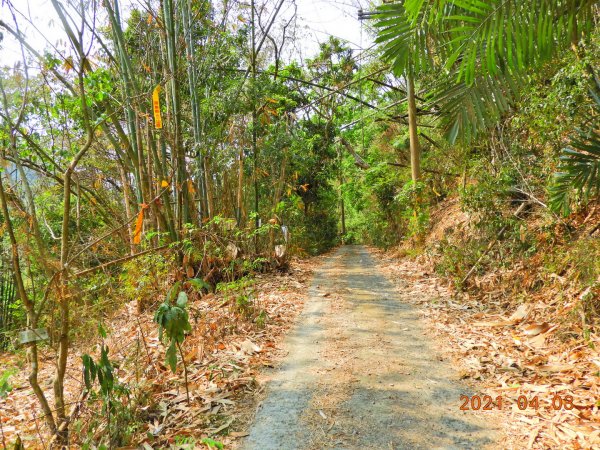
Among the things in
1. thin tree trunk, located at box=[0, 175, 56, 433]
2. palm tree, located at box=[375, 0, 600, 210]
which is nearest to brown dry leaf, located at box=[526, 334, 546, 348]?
palm tree, located at box=[375, 0, 600, 210]

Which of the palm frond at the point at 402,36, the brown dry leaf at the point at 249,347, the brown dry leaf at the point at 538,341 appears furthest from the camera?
the brown dry leaf at the point at 249,347

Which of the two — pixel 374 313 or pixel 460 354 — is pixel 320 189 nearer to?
pixel 374 313

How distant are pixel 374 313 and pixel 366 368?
78.1 inches

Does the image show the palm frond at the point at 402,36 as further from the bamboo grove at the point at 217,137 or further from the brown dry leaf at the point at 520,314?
Answer: the brown dry leaf at the point at 520,314

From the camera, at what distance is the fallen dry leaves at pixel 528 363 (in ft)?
8.68

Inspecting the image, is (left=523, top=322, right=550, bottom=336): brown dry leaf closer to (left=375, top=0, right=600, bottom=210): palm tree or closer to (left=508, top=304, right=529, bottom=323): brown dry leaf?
(left=508, top=304, right=529, bottom=323): brown dry leaf

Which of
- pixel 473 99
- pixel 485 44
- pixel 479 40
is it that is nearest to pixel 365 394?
→ pixel 479 40

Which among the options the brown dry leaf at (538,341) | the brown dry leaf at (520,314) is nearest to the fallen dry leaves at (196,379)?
the brown dry leaf at (538,341)

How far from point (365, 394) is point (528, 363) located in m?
1.51

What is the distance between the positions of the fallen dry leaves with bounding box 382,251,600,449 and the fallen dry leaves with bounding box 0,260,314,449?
1886 millimetres

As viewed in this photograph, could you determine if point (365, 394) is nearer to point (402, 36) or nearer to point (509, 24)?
point (509, 24)

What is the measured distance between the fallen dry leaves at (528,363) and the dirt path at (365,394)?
0.21 m

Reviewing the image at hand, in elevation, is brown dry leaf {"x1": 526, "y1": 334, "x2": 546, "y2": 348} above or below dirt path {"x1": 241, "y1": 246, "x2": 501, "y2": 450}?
above

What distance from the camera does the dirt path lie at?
2717 mm
